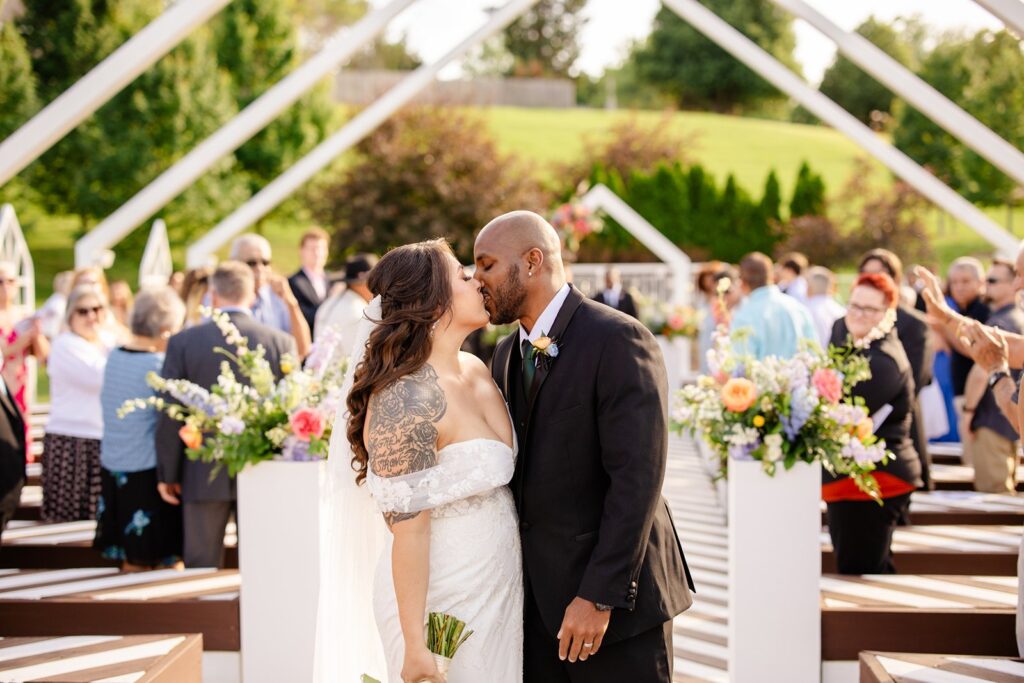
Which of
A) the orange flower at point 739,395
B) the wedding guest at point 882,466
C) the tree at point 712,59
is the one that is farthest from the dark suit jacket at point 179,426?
the tree at point 712,59

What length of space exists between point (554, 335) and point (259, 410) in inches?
87.3

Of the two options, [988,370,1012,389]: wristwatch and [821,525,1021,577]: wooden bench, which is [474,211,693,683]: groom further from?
[821,525,1021,577]: wooden bench

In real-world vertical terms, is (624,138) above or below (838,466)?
above

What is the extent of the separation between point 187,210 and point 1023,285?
2795 centimetres

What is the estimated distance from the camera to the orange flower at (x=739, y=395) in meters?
4.67

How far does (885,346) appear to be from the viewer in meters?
5.25

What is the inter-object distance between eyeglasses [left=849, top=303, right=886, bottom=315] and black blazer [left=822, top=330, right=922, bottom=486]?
0.18 metres

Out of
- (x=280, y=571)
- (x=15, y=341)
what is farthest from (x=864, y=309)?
(x=15, y=341)

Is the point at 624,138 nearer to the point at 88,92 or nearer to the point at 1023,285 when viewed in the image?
the point at 88,92

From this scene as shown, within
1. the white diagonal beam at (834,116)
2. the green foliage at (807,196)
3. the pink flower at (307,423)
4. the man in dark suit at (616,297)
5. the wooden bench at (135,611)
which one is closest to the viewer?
the pink flower at (307,423)

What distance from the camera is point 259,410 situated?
16.2 ft

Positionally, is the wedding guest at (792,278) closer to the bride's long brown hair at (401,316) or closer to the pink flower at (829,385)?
the pink flower at (829,385)

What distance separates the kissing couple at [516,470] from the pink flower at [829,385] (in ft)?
5.28

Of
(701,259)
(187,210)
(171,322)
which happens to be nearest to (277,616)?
(171,322)
